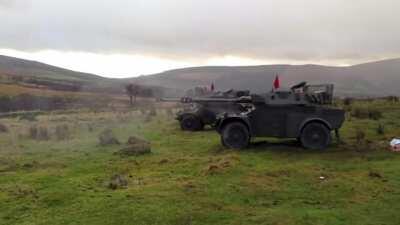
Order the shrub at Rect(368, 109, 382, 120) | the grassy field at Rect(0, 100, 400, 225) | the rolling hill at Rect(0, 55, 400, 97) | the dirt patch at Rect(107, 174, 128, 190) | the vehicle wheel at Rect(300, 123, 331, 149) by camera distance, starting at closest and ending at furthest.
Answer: the grassy field at Rect(0, 100, 400, 225) → the dirt patch at Rect(107, 174, 128, 190) → the vehicle wheel at Rect(300, 123, 331, 149) → the shrub at Rect(368, 109, 382, 120) → the rolling hill at Rect(0, 55, 400, 97)

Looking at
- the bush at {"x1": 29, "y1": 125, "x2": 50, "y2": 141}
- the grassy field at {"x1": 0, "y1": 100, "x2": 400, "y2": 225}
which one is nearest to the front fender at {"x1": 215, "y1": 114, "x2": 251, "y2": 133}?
the grassy field at {"x1": 0, "y1": 100, "x2": 400, "y2": 225}

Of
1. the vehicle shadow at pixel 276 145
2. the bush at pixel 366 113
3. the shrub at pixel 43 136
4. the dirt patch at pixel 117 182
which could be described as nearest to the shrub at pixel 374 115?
the bush at pixel 366 113

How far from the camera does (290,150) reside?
17.3 meters

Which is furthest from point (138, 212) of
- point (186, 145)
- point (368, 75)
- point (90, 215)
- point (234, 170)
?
point (368, 75)

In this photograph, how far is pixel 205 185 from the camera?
38.9 ft

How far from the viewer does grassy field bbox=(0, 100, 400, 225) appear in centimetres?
969

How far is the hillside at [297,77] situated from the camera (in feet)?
386

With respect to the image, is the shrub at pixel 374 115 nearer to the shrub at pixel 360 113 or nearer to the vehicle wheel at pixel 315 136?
the shrub at pixel 360 113

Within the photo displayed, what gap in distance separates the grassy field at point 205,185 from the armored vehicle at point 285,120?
46cm

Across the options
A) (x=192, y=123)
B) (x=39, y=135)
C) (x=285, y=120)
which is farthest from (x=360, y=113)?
(x=39, y=135)

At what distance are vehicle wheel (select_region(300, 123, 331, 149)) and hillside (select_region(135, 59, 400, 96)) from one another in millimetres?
89388

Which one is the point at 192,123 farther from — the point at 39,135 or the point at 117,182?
the point at 117,182

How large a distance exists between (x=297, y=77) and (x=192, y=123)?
94.9 meters

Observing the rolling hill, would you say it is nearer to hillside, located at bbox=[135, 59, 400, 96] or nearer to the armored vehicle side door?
hillside, located at bbox=[135, 59, 400, 96]
